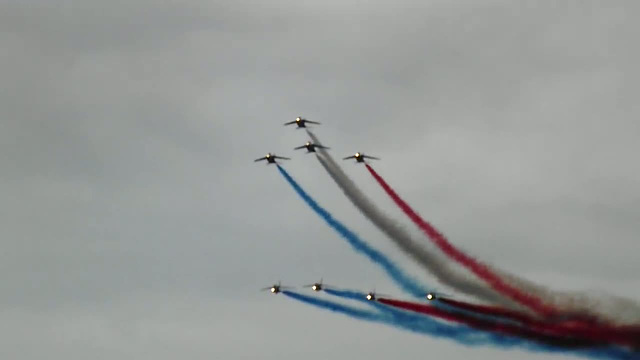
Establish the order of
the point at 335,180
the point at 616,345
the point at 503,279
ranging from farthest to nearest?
the point at 335,180 → the point at 503,279 → the point at 616,345

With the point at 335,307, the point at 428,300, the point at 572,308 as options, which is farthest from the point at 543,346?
the point at 335,307

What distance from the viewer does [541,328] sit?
154m

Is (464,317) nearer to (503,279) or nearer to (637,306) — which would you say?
(503,279)

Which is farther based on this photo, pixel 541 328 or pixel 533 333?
pixel 533 333

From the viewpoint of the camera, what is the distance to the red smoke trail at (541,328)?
5861 inches

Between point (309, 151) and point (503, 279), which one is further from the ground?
point (309, 151)

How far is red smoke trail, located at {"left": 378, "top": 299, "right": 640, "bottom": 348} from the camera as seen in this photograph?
149m

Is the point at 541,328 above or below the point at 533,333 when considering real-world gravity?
above

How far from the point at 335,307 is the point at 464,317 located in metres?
18.8

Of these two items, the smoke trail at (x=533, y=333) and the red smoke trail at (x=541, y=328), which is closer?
the smoke trail at (x=533, y=333)

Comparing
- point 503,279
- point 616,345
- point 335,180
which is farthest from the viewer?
point 335,180

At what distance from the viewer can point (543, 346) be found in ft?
501

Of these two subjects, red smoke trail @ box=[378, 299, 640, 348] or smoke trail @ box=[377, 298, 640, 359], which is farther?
red smoke trail @ box=[378, 299, 640, 348]

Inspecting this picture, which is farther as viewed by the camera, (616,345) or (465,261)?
(465,261)
